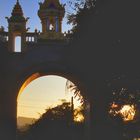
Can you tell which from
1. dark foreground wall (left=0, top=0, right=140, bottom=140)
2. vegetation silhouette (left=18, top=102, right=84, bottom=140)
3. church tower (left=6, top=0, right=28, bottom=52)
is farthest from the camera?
vegetation silhouette (left=18, top=102, right=84, bottom=140)

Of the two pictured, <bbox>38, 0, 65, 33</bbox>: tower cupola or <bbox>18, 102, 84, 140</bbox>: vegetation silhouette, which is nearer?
<bbox>38, 0, 65, 33</bbox>: tower cupola

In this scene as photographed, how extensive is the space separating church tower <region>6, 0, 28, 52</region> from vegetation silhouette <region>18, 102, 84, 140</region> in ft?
25.6

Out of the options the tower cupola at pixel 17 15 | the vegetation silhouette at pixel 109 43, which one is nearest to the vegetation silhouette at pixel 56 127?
the tower cupola at pixel 17 15

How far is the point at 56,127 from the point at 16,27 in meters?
12.1

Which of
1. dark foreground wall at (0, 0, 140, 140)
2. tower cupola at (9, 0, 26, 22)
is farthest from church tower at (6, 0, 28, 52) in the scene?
dark foreground wall at (0, 0, 140, 140)

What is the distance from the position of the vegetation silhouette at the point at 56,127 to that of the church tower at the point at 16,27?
780 centimetres

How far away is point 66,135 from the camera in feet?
134

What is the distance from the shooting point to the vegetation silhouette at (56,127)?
40.6 metres

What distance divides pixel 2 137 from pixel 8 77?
131 inches

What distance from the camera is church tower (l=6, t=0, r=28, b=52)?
3375cm

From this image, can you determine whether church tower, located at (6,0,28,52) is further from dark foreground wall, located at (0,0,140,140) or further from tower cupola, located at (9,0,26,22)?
dark foreground wall, located at (0,0,140,140)

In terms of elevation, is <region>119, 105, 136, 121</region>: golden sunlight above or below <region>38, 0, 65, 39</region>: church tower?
below

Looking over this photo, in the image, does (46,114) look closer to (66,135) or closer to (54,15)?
(66,135)

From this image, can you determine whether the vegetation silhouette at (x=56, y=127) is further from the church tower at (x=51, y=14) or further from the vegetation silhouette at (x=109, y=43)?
the vegetation silhouette at (x=109, y=43)
